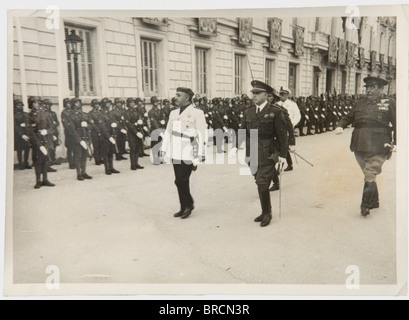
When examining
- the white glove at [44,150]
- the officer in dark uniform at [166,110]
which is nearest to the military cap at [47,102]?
the white glove at [44,150]

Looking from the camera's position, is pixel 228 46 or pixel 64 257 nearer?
pixel 64 257

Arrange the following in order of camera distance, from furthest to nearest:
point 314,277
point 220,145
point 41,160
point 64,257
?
1. point 220,145
2. point 41,160
3. point 64,257
4. point 314,277

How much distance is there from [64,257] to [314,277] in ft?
5.86

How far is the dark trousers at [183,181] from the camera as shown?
2.55m

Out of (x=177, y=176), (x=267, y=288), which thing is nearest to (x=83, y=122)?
(x=177, y=176)

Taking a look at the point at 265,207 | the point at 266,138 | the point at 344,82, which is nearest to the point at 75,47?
the point at 266,138

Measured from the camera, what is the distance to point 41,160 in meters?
2.39

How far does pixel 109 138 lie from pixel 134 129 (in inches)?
10.9

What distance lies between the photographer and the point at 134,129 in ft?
9.07

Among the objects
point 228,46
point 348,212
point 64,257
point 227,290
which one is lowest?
point 227,290

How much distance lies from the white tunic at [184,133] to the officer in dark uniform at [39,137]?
0.94 m

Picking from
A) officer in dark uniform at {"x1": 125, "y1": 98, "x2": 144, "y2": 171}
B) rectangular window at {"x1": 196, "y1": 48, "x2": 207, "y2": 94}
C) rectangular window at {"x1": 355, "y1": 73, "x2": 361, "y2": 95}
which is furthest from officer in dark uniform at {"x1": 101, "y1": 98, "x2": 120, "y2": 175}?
rectangular window at {"x1": 355, "y1": 73, "x2": 361, "y2": 95}

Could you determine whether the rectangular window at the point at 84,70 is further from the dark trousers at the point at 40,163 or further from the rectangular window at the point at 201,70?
the rectangular window at the point at 201,70

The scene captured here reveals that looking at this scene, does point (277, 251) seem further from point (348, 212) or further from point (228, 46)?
point (228, 46)
